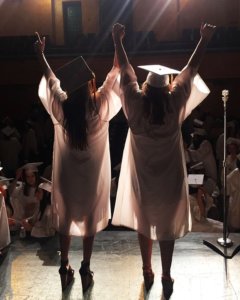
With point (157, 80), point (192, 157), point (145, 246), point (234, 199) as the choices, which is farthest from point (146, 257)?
point (192, 157)

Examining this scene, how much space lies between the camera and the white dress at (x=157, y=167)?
332 centimetres

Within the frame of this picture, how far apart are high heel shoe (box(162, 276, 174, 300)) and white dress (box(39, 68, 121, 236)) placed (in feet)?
2.16

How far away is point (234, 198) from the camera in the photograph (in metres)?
6.74

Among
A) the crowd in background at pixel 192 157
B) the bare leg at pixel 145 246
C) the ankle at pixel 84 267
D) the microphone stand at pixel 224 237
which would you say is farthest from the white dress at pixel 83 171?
the crowd in background at pixel 192 157

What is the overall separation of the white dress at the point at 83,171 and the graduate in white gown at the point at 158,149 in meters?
0.19

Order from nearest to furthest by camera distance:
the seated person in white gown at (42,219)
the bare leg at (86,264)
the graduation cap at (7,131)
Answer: the bare leg at (86,264), the seated person in white gown at (42,219), the graduation cap at (7,131)

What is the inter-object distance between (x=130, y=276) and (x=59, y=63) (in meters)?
12.7

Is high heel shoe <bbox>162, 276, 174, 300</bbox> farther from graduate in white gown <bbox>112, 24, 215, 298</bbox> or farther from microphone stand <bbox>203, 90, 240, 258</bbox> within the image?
Answer: microphone stand <bbox>203, 90, 240, 258</bbox>

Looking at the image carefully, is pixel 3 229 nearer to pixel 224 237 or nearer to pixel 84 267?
pixel 84 267

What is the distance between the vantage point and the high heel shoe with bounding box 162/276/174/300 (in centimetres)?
354

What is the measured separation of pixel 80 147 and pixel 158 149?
0.60m

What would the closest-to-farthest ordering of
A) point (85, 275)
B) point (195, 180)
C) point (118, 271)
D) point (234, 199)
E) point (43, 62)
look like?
point (43, 62), point (85, 275), point (118, 271), point (195, 180), point (234, 199)

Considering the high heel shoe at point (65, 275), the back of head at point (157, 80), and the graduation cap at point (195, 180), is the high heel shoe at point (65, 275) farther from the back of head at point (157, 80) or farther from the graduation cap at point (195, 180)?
the graduation cap at point (195, 180)

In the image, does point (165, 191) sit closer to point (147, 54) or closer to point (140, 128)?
point (140, 128)
